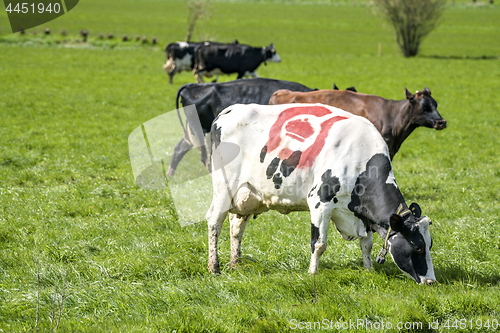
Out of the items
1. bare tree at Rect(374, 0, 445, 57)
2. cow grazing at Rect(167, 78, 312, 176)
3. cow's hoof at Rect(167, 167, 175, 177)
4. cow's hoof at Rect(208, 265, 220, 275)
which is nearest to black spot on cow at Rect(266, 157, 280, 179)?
cow's hoof at Rect(208, 265, 220, 275)

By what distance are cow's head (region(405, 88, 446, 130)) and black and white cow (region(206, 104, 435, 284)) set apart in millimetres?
3847

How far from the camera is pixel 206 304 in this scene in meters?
4.89

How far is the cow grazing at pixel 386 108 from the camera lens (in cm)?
871

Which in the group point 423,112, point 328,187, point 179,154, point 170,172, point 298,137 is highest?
point 298,137

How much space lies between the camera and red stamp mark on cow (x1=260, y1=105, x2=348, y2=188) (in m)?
5.41

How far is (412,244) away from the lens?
4.82 meters

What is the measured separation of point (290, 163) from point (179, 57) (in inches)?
811

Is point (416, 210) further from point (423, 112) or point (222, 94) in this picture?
point (222, 94)

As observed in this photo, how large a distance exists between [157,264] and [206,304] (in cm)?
121

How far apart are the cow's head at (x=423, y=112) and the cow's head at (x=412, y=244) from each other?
4478mm

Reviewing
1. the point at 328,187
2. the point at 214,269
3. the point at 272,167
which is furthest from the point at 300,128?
the point at 214,269

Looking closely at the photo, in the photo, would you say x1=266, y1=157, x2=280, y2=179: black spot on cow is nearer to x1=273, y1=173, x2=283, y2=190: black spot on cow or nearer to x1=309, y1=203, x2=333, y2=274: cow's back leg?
x1=273, y1=173, x2=283, y2=190: black spot on cow

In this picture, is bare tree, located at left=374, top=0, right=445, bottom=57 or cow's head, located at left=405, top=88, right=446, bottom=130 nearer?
cow's head, located at left=405, top=88, right=446, bottom=130

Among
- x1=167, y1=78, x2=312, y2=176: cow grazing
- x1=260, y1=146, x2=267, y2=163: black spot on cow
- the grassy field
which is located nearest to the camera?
the grassy field
